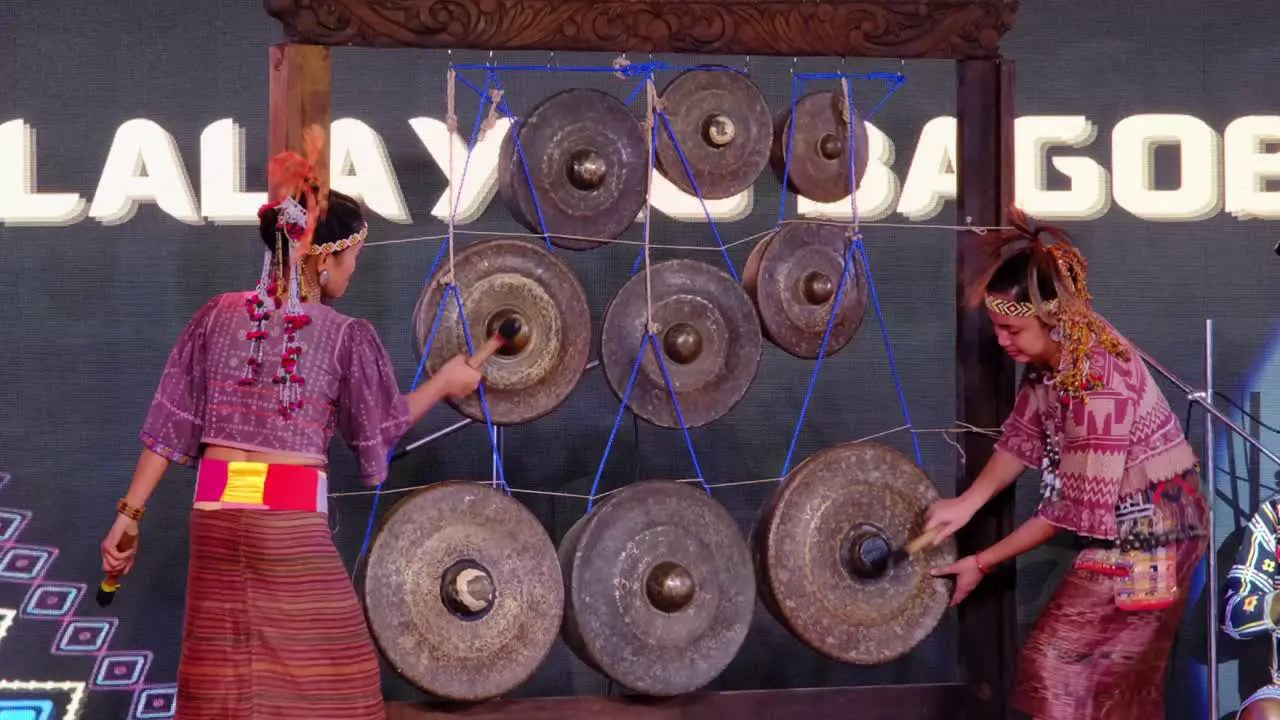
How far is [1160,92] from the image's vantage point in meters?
5.11

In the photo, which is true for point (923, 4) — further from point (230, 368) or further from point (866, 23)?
point (230, 368)

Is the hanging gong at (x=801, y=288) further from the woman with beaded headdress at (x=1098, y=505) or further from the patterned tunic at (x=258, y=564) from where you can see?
the patterned tunic at (x=258, y=564)

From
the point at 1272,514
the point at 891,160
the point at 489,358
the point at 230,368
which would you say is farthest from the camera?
the point at 891,160

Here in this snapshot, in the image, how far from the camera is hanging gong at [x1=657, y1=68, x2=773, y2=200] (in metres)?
3.91

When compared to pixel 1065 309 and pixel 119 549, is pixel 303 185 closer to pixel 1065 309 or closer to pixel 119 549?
pixel 119 549

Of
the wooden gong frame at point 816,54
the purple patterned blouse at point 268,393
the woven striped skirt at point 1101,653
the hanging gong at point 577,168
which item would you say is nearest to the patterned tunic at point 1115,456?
the woven striped skirt at point 1101,653

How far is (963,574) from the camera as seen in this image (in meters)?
3.99

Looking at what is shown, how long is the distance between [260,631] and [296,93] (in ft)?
4.06

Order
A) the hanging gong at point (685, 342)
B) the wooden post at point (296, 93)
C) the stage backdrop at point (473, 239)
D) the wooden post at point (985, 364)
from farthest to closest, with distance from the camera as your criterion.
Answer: the stage backdrop at point (473, 239) → the wooden post at point (985, 364) → the hanging gong at point (685, 342) → the wooden post at point (296, 93)

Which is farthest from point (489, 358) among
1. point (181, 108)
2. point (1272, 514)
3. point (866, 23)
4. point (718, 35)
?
point (1272, 514)

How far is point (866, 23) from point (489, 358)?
1.28m

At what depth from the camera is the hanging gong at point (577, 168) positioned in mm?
3756

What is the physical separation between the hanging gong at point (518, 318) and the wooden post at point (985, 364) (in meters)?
1.03

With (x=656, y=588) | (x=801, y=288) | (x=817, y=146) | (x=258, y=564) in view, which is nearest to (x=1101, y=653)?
(x=656, y=588)
